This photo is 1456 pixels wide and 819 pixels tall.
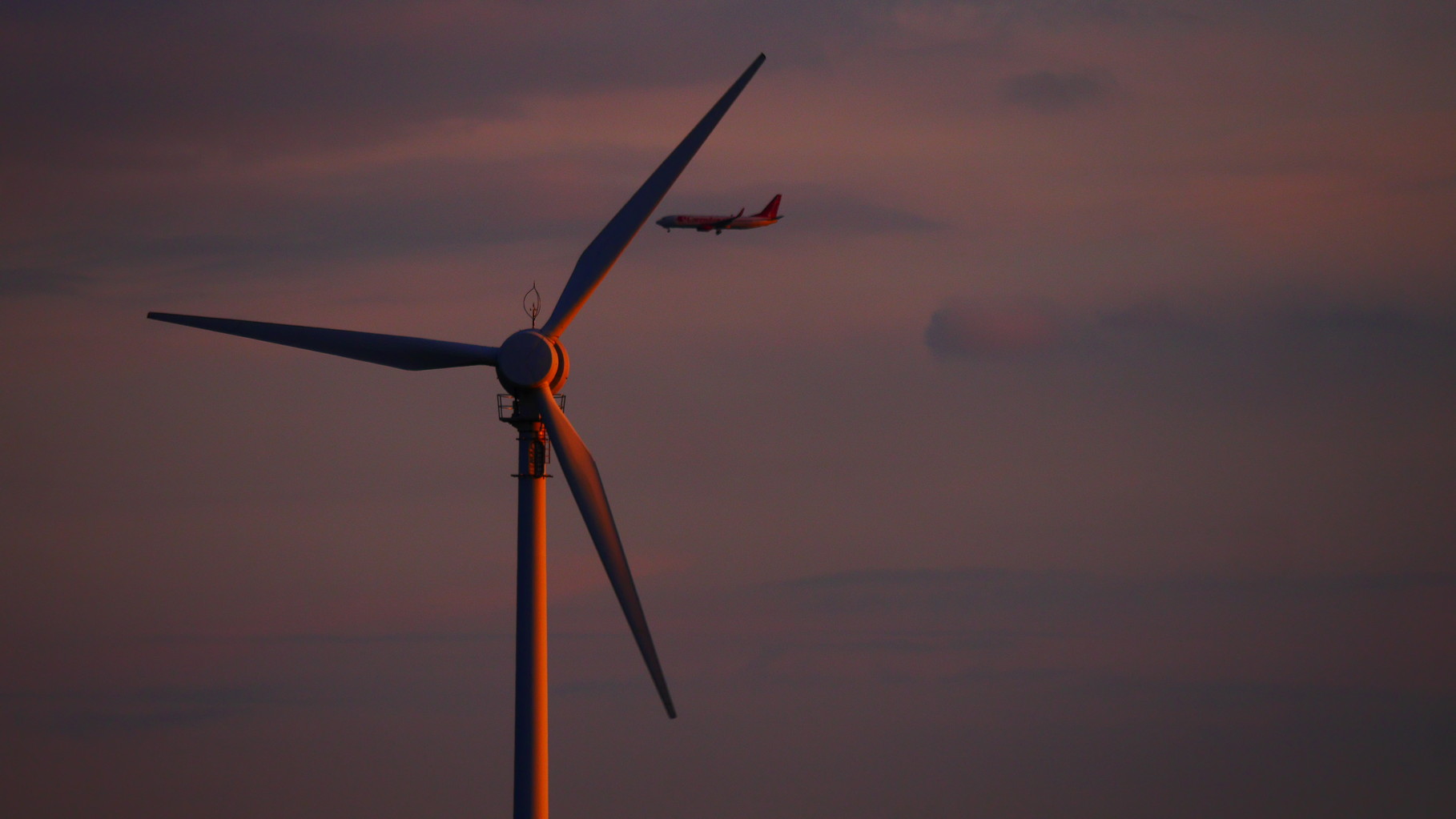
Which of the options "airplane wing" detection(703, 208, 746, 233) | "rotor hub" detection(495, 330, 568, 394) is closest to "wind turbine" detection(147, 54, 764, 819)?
"rotor hub" detection(495, 330, 568, 394)

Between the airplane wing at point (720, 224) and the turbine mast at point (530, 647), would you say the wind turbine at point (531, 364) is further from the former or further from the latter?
the airplane wing at point (720, 224)

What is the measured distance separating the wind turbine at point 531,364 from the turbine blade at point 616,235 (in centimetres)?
3

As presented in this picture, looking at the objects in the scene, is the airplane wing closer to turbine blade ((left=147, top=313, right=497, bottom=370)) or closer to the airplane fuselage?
the airplane fuselage

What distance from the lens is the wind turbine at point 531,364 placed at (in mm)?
78250

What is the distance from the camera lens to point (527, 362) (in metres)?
77.9

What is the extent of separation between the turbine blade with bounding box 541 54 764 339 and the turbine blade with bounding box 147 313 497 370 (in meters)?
3.74

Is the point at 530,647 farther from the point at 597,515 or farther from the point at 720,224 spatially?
the point at 720,224

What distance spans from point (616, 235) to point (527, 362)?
7.27 meters

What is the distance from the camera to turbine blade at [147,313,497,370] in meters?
79.1

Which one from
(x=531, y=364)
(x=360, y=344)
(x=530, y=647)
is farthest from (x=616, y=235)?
(x=530, y=647)

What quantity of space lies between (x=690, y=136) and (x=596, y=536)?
17.7 meters

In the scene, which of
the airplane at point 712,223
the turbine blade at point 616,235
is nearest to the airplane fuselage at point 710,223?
the airplane at point 712,223

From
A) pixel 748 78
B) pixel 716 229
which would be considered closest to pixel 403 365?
pixel 748 78

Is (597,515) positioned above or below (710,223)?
below
